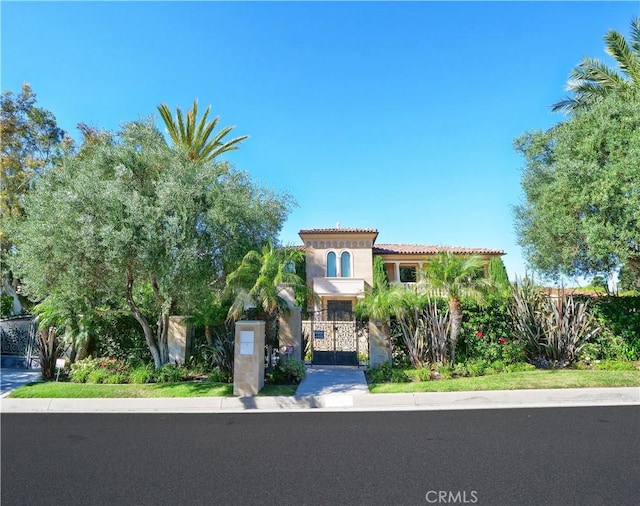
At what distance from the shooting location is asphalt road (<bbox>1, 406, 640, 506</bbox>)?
4113 mm

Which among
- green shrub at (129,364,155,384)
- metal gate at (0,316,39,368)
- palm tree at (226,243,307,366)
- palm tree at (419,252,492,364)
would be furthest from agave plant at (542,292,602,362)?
metal gate at (0,316,39,368)

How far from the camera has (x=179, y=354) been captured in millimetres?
11141

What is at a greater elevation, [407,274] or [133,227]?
[407,274]

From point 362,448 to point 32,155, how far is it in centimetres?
2246

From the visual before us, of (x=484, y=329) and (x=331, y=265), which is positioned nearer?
(x=484, y=329)

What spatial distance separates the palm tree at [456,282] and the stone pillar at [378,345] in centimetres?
189

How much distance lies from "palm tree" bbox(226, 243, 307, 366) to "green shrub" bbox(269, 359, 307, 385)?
1.91ft

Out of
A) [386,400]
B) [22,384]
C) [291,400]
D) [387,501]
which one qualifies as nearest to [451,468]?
[387,501]

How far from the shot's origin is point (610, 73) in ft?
49.5

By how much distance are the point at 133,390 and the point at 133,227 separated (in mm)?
4099

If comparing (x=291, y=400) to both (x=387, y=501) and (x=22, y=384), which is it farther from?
(x=22, y=384)

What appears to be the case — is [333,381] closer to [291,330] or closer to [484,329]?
[291,330]

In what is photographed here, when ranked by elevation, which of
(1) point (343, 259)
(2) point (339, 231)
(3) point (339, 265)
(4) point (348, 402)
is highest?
(2) point (339, 231)

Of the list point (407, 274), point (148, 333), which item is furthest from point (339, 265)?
point (148, 333)
